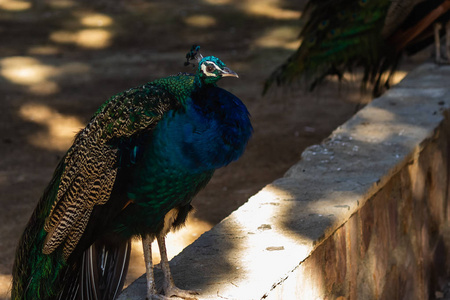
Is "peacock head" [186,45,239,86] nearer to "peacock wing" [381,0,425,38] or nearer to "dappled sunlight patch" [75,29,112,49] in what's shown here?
"peacock wing" [381,0,425,38]

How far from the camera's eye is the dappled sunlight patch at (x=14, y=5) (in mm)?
9427

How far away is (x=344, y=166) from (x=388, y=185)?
23cm

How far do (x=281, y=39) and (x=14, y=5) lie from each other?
3550 millimetres

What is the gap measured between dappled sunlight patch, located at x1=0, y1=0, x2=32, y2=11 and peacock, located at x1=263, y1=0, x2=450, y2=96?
505 cm

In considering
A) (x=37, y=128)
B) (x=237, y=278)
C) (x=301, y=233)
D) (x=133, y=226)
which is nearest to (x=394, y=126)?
(x=301, y=233)

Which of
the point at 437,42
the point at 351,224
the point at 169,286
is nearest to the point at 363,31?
the point at 437,42

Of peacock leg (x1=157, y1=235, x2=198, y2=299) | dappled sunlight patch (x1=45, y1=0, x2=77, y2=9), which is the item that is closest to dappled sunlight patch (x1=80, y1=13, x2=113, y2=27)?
dappled sunlight patch (x1=45, y1=0, x2=77, y2=9)

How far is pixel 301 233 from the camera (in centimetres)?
288

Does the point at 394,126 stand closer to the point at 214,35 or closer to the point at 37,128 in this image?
the point at 37,128

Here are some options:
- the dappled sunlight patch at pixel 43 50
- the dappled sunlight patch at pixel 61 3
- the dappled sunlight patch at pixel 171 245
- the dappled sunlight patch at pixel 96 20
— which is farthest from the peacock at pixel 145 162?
the dappled sunlight patch at pixel 61 3

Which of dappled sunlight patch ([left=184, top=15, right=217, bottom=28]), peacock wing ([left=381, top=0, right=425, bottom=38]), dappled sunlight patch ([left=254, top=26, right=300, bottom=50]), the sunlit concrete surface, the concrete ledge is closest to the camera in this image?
→ the concrete ledge

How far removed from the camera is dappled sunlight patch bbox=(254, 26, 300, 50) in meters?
8.10

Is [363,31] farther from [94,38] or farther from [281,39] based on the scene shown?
[94,38]

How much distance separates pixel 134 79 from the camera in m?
7.20
